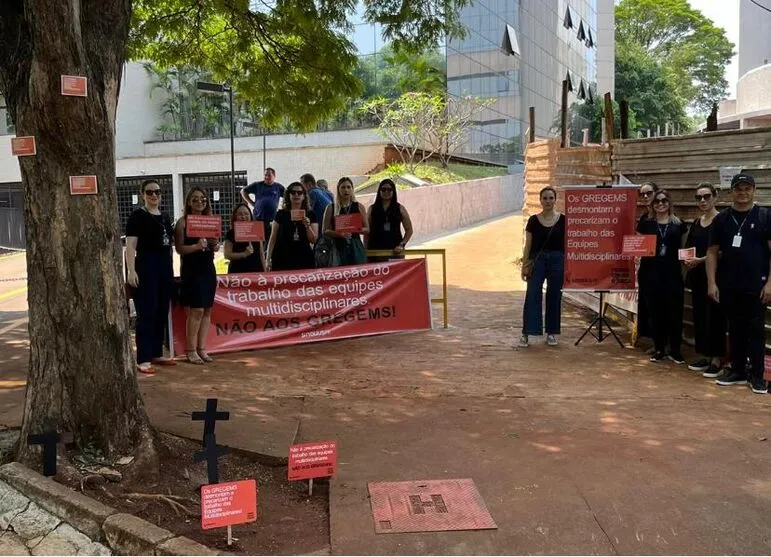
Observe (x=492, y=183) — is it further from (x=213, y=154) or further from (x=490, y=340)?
(x=490, y=340)

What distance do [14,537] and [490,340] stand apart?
20.2 ft

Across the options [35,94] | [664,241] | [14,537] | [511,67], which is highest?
[511,67]

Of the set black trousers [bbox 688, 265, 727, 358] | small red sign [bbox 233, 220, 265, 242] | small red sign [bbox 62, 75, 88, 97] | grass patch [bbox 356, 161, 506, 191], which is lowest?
black trousers [bbox 688, 265, 727, 358]

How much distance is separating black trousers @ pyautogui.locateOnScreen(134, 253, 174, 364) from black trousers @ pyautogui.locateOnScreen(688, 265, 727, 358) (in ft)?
17.4

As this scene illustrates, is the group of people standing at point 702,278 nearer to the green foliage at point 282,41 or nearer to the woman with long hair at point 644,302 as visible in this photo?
the woman with long hair at point 644,302

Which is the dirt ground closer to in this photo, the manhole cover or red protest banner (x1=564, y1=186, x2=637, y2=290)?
the manhole cover

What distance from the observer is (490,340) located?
9.23 m

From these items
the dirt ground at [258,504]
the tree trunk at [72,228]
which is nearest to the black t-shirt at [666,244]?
the dirt ground at [258,504]

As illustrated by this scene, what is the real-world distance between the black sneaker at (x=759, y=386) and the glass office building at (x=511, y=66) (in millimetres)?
25194

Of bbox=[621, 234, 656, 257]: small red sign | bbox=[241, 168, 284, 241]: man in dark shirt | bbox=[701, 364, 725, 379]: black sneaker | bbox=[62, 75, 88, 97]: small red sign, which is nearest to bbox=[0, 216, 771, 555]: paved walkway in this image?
bbox=[701, 364, 725, 379]: black sneaker

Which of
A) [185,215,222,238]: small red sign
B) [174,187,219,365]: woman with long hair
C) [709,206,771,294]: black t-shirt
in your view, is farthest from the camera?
[174,187,219,365]: woman with long hair

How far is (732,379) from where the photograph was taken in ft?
23.2

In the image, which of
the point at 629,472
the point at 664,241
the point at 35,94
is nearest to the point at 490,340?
the point at 664,241

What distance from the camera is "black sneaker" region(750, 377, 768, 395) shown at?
22.0 feet
